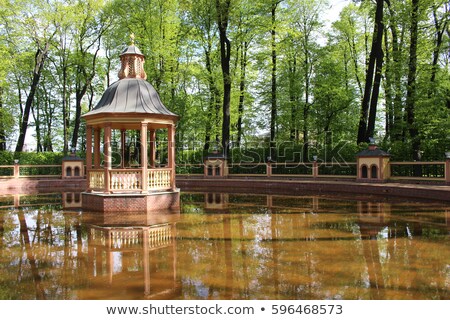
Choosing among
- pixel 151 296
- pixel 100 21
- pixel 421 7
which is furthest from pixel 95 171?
pixel 100 21

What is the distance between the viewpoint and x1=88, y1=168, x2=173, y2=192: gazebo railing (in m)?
12.5

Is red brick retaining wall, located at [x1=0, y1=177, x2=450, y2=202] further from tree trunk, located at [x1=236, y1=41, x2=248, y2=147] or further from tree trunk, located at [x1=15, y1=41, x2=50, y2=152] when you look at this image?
tree trunk, located at [x1=236, y1=41, x2=248, y2=147]

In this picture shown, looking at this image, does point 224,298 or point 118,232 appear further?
point 118,232

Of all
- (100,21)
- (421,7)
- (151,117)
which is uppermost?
(100,21)

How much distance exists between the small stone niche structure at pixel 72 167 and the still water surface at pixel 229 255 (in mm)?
13472

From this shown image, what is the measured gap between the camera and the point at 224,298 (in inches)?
176

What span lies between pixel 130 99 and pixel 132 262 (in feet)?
26.0

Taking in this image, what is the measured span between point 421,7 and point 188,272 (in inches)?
763

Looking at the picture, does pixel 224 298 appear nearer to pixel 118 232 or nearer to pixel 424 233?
pixel 118 232

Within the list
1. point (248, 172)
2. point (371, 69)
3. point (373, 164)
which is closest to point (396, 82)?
point (371, 69)

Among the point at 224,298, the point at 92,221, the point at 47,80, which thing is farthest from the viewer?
the point at 47,80

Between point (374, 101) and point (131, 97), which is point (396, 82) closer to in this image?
point (374, 101)

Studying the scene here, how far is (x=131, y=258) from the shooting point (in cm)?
645

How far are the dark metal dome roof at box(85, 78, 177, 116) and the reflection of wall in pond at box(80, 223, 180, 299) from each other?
4668mm
